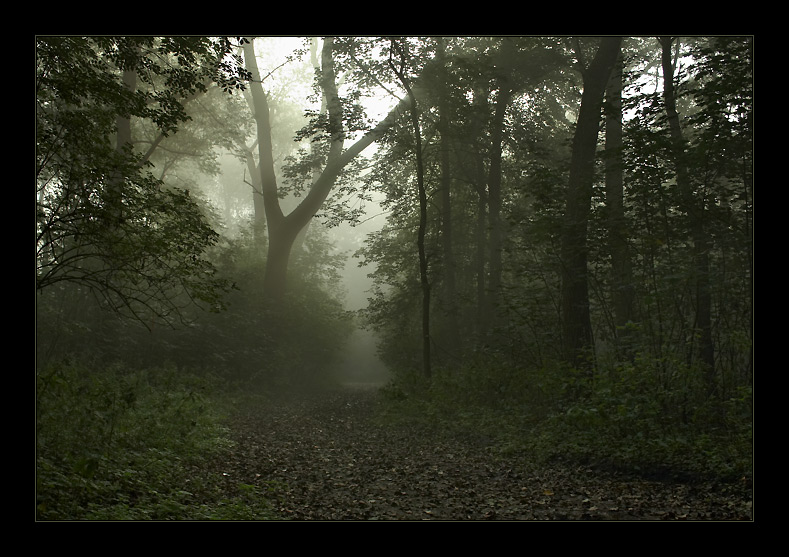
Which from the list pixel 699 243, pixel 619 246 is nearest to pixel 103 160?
pixel 619 246

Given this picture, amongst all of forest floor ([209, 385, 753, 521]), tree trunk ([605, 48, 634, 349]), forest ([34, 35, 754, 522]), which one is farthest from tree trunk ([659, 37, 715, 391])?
forest floor ([209, 385, 753, 521])

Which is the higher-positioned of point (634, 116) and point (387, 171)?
point (387, 171)

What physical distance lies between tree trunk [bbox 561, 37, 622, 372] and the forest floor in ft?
10.4

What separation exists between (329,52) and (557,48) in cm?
771

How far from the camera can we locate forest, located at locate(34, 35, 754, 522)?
6.41 meters

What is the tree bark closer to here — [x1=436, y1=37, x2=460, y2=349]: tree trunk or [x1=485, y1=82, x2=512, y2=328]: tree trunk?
[x1=436, y1=37, x2=460, y2=349]: tree trunk

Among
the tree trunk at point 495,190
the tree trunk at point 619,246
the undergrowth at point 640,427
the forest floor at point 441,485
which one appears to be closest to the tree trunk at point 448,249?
the tree trunk at point 495,190

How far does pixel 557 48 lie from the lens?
54.5 ft

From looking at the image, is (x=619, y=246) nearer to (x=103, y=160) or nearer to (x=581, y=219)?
(x=581, y=219)

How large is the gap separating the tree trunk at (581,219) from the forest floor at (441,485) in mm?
3174

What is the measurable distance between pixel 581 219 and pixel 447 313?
8.27 metres

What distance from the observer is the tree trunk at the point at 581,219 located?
10.9 meters

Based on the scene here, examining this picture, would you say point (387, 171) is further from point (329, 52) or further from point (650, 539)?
point (650, 539)

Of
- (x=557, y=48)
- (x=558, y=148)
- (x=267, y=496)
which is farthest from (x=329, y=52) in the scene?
(x=267, y=496)
